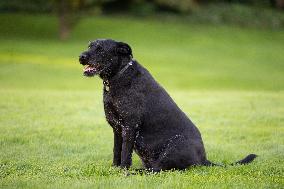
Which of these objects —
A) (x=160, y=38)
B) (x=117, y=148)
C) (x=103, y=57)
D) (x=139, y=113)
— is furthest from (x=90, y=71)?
(x=160, y=38)

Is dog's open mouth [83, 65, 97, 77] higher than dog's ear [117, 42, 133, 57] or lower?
lower

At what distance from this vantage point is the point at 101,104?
17.2m

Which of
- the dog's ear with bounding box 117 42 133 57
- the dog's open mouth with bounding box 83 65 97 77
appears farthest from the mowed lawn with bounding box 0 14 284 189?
the dog's ear with bounding box 117 42 133 57

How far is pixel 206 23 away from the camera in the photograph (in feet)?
155

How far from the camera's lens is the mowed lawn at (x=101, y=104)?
781cm

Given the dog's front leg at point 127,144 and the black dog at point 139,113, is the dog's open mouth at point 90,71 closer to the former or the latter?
the black dog at point 139,113

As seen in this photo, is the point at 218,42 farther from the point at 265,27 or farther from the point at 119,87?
the point at 119,87

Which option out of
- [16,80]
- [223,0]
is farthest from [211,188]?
[223,0]

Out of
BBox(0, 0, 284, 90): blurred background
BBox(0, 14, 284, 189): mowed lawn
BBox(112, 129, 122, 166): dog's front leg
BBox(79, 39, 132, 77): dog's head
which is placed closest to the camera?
BBox(0, 14, 284, 189): mowed lawn

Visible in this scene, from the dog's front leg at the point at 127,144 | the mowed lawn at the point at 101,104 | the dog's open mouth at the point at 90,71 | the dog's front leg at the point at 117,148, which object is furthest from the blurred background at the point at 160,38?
the dog's front leg at the point at 127,144

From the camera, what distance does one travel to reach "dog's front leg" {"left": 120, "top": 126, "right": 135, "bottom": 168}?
26.5ft

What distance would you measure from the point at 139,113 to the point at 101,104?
30.0 ft

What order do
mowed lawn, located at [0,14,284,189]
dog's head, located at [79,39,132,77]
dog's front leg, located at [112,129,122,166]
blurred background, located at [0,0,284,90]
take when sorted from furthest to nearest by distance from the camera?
blurred background, located at [0,0,284,90], dog's front leg, located at [112,129,122,166], dog's head, located at [79,39,132,77], mowed lawn, located at [0,14,284,189]

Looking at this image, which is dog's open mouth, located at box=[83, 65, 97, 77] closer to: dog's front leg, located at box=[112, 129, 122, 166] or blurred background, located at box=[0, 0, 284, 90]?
dog's front leg, located at box=[112, 129, 122, 166]
